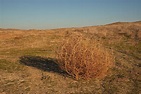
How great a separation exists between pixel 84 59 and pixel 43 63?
4910 mm

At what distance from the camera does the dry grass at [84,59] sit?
11969mm

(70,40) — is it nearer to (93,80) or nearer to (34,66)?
(93,80)

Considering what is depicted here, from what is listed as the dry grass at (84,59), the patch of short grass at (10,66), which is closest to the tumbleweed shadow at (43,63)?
the patch of short grass at (10,66)

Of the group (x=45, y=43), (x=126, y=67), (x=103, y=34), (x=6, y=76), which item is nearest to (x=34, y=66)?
(x=6, y=76)

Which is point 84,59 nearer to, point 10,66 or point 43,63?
point 43,63

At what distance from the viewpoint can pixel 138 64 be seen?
53.9 feet

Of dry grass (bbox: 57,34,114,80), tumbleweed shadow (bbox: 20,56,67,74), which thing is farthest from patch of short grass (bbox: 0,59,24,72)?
dry grass (bbox: 57,34,114,80)

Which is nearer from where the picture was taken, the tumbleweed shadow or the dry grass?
the dry grass

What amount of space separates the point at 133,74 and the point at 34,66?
5.68m

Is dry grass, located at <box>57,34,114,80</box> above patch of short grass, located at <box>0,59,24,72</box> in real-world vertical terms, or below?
above

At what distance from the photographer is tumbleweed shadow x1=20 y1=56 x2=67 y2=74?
47.9 feet

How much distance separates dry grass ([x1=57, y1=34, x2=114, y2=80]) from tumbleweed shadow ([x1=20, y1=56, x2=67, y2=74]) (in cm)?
163

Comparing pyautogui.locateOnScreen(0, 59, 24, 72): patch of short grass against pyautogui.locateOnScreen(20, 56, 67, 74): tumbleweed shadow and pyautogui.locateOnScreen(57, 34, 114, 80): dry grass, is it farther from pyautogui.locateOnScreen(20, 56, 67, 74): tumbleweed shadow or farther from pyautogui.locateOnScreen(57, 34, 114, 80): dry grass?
pyautogui.locateOnScreen(57, 34, 114, 80): dry grass

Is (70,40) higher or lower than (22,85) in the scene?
higher
